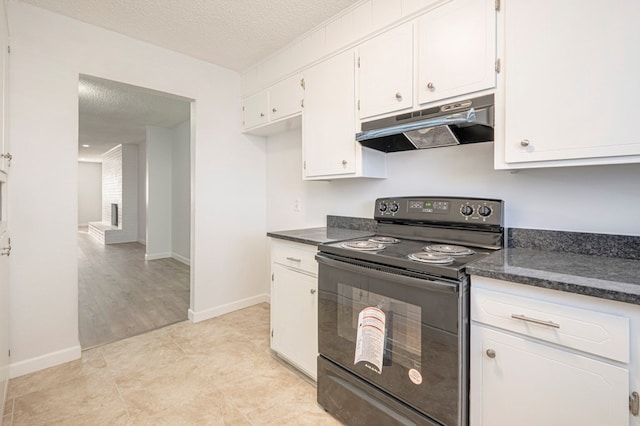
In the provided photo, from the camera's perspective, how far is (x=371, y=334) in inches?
55.7

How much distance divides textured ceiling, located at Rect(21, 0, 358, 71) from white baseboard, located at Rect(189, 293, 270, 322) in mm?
2480

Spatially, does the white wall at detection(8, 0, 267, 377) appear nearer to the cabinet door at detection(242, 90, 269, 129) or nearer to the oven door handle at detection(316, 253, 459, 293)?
the cabinet door at detection(242, 90, 269, 129)

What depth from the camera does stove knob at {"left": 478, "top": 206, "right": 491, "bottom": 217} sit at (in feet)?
5.17

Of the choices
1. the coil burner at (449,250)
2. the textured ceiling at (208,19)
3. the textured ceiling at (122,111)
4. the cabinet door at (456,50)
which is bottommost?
the coil burner at (449,250)

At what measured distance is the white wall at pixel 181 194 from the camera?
5.36 meters

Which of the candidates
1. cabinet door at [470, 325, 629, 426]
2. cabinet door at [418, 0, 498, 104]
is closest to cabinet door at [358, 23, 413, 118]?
cabinet door at [418, 0, 498, 104]

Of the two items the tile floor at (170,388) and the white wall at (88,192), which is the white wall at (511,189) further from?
the white wall at (88,192)

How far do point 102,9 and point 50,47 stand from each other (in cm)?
47

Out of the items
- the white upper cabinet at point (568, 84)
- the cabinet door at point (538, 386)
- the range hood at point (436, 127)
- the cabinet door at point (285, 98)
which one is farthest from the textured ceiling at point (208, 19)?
the cabinet door at point (538, 386)

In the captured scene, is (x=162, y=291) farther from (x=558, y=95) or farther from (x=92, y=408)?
(x=558, y=95)

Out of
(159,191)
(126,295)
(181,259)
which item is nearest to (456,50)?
(126,295)

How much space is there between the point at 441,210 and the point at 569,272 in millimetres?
749

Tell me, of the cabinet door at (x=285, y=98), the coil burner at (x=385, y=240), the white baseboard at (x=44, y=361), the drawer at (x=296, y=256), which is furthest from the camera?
the cabinet door at (x=285, y=98)

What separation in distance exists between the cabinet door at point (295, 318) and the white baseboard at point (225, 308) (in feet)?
3.58
